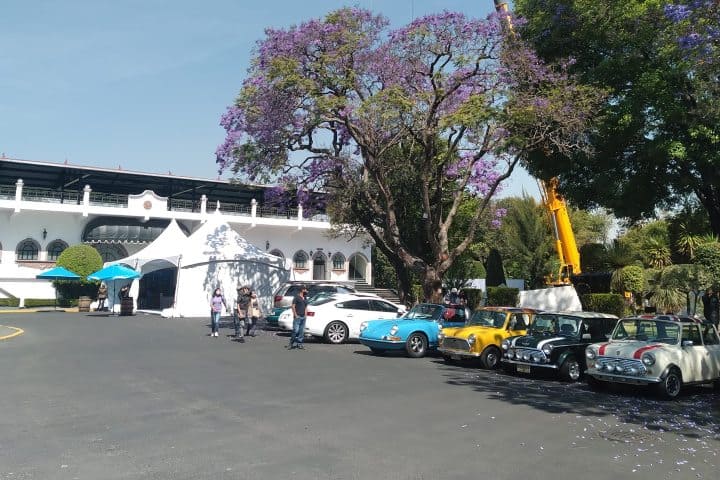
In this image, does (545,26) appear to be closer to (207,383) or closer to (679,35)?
(679,35)

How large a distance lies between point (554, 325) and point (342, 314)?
7139 millimetres

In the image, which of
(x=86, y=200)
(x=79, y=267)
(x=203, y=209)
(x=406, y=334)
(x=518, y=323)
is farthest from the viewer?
(x=203, y=209)

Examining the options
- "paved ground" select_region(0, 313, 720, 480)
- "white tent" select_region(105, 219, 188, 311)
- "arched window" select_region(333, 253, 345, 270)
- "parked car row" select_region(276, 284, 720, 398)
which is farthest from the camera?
"arched window" select_region(333, 253, 345, 270)

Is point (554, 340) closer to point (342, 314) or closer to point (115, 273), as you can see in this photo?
point (342, 314)

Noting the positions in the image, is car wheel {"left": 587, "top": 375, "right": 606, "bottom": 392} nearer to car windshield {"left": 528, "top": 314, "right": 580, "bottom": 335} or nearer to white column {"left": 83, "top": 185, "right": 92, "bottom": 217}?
car windshield {"left": 528, "top": 314, "right": 580, "bottom": 335}

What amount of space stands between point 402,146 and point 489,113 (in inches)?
240

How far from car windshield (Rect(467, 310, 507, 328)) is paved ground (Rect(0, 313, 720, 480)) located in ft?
4.50

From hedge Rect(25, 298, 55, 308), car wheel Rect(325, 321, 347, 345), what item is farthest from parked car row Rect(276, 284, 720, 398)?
hedge Rect(25, 298, 55, 308)

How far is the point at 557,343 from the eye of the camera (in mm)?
12500

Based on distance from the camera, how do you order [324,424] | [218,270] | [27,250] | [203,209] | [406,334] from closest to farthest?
[324,424], [406,334], [218,270], [27,250], [203,209]

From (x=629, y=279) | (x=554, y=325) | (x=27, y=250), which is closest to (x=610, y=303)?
(x=629, y=279)

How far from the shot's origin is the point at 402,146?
23750mm

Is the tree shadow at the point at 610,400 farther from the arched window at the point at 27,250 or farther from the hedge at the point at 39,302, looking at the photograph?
the arched window at the point at 27,250

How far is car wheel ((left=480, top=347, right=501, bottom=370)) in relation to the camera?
45.2 ft
